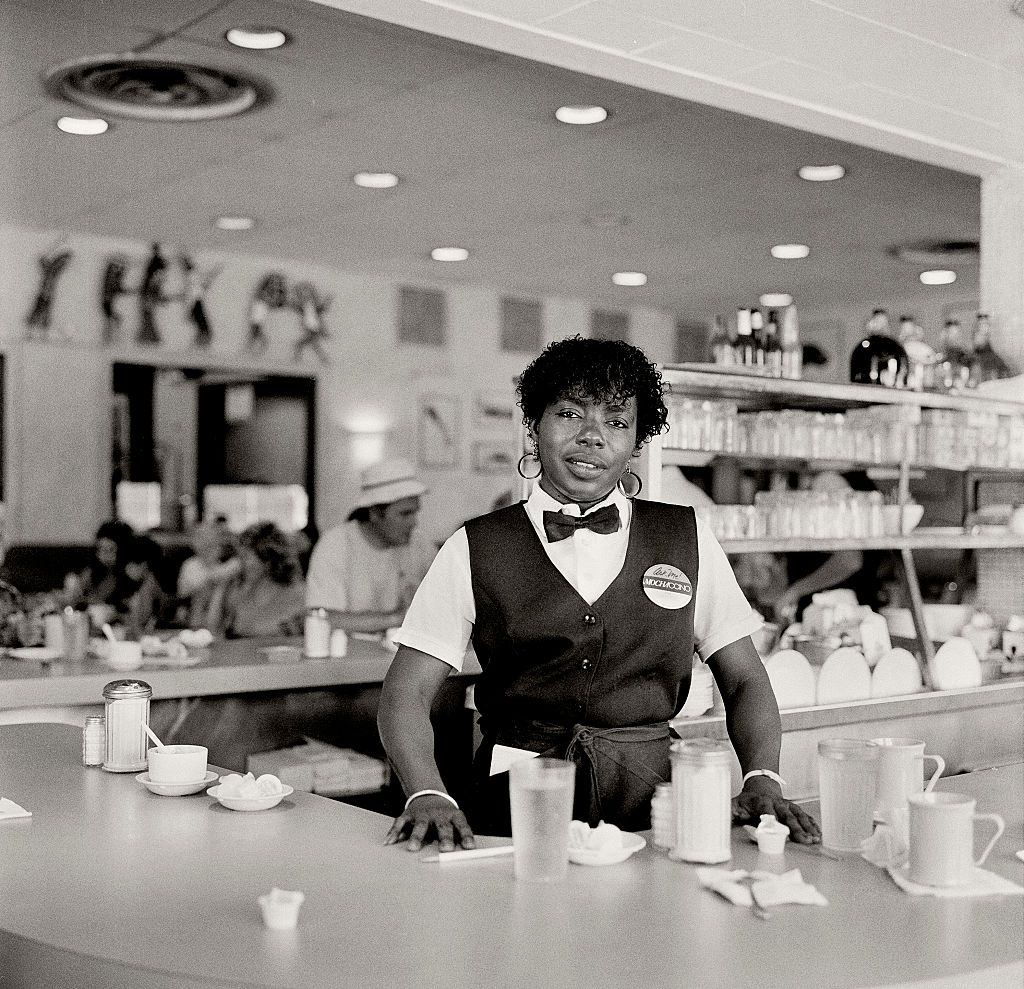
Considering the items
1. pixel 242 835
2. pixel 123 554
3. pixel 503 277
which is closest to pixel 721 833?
pixel 242 835

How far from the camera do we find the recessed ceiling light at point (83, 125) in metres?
5.50

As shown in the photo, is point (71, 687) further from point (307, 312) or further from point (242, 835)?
point (307, 312)

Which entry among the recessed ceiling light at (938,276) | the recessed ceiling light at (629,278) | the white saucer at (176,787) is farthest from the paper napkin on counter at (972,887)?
the recessed ceiling light at (629,278)

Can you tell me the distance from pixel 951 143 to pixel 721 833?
11.5 ft

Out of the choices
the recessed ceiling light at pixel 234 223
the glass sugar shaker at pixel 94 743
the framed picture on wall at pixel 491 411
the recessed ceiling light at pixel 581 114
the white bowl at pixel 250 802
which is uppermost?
the recessed ceiling light at pixel 234 223

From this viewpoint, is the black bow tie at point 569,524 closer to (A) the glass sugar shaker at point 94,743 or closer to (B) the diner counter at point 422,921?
(B) the diner counter at point 422,921

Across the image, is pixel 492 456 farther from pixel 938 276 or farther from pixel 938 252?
pixel 938 252

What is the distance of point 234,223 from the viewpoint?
7516 mm

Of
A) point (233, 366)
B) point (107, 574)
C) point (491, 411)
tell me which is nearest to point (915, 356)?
point (107, 574)

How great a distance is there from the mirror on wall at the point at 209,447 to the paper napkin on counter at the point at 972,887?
6.90 m

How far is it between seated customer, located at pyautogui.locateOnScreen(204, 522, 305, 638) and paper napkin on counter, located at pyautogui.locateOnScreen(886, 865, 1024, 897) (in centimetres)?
436

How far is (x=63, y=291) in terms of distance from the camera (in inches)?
311

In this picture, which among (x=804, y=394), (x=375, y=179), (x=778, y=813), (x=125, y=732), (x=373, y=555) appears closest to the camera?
(x=778, y=813)

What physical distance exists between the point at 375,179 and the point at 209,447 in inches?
109
